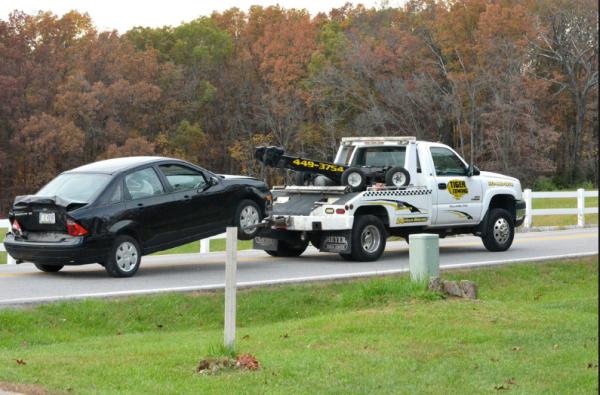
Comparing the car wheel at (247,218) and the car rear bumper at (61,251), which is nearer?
the car rear bumper at (61,251)

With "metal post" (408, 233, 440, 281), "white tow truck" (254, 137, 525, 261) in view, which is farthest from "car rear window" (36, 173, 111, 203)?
"metal post" (408, 233, 440, 281)

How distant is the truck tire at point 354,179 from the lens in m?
18.0

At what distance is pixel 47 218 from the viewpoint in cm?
1494

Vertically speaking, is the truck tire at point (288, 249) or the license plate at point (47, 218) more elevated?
the license plate at point (47, 218)

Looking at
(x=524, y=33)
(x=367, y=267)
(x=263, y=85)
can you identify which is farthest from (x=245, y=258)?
(x=263, y=85)

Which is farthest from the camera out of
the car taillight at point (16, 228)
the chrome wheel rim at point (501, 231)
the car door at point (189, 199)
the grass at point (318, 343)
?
the chrome wheel rim at point (501, 231)

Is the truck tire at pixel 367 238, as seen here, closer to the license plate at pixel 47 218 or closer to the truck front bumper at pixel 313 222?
the truck front bumper at pixel 313 222

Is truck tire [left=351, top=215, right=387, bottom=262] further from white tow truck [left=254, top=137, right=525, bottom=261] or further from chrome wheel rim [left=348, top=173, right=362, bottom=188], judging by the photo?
chrome wheel rim [left=348, top=173, right=362, bottom=188]

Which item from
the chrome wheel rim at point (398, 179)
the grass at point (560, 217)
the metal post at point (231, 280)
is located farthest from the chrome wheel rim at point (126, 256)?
the grass at point (560, 217)

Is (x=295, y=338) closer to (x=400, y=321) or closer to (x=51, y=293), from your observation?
(x=400, y=321)

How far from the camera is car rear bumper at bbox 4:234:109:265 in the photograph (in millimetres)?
14711

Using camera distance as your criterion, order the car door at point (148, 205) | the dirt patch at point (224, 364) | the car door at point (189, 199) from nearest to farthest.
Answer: the dirt patch at point (224, 364) → the car door at point (148, 205) → the car door at point (189, 199)

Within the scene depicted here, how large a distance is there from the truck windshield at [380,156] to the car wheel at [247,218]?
3004 millimetres

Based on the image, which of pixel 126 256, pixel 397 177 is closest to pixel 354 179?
pixel 397 177
